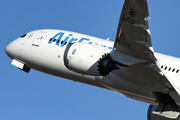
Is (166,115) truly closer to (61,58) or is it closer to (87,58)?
(87,58)

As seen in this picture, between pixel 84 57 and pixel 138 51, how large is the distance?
3677mm

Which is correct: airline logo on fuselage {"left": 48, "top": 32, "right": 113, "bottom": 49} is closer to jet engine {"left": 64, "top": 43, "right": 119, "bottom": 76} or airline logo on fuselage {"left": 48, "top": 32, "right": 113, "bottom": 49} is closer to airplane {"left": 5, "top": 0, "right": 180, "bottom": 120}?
airplane {"left": 5, "top": 0, "right": 180, "bottom": 120}

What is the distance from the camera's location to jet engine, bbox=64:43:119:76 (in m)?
20.4

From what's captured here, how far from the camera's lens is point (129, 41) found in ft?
60.1

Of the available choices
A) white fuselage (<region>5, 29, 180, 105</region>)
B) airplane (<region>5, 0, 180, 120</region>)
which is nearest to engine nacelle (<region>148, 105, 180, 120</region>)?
airplane (<region>5, 0, 180, 120</region>)

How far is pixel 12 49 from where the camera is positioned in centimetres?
2664

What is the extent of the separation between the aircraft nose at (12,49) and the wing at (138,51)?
8934 millimetres

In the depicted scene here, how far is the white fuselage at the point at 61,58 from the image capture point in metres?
21.8

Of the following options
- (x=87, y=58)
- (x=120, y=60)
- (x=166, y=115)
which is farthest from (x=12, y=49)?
(x=166, y=115)

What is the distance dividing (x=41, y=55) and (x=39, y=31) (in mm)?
2676

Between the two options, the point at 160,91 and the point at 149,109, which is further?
the point at 149,109

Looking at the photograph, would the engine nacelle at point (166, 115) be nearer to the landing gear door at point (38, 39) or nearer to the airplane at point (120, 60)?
the airplane at point (120, 60)

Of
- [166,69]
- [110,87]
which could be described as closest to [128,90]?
[110,87]

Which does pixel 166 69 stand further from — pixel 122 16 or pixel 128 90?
pixel 122 16
